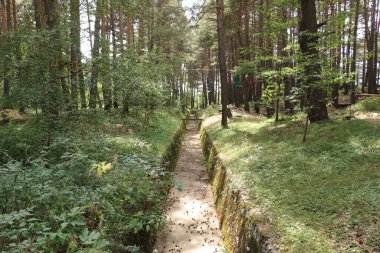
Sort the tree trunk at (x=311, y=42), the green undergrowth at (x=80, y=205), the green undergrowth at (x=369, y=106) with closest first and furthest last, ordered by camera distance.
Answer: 1. the green undergrowth at (x=80, y=205)
2. the tree trunk at (x=311, y=42)
3. the green undergrowth at (x=369, y=106)

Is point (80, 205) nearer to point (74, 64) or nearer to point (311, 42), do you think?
point (74, 64)

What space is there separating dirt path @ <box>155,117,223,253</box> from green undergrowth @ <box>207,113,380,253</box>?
1.44m

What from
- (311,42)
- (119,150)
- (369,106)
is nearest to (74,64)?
(119,150)

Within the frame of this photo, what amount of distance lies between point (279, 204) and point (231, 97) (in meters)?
28.8

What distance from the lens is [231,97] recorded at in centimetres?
3350

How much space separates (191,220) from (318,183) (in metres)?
3.63

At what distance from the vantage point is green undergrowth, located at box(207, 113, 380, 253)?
4137mm

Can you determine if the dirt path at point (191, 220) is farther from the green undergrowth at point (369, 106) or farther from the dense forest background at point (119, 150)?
the green undergrowth at point (369, 106)

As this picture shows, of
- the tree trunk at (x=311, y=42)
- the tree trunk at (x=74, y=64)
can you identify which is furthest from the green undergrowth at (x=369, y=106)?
the tree trunk at (x=74, y=64)

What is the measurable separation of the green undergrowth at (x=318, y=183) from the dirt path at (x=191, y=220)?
1.44 metres

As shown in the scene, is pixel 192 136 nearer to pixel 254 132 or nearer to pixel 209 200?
pixel 254 132

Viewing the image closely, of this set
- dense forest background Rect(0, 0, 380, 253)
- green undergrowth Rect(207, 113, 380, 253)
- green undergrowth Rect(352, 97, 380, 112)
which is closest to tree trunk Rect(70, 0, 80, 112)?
dense forest background Rect(0, 0, 380, 253)

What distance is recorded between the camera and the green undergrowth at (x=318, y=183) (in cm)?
414

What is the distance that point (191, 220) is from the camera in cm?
791
